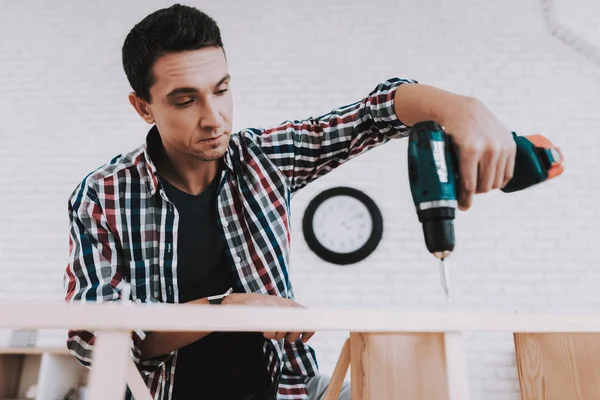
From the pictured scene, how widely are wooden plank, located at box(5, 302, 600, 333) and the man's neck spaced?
2.14ft

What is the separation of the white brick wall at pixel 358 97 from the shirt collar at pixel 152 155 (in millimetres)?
1488

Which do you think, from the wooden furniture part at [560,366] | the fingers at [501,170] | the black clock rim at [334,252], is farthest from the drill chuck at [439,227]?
the black clock rim at [334,252]

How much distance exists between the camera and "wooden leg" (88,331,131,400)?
1.46 ft

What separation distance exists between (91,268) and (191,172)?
1.14ft

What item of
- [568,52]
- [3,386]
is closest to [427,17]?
[568,52]

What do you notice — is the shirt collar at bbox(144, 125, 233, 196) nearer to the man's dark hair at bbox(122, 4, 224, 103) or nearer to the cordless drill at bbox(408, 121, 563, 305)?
the man's dark hair at bbox(122, 4, 224, 103)

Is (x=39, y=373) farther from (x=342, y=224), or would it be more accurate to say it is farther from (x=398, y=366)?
(x=398, y=366)

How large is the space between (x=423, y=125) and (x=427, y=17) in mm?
2398

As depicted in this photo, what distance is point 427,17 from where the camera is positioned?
283 cm

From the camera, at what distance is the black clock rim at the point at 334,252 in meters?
2.52

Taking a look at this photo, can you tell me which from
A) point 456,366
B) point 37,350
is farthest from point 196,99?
point 37,350

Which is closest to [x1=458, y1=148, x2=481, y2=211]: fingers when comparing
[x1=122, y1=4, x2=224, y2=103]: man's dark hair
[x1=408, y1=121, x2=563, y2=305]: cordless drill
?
[x1=408, y1=121, x2=563, y2=305]: cordless drill

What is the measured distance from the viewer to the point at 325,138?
1.09m

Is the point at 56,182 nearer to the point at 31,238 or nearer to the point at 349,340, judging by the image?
the point at 31,238
